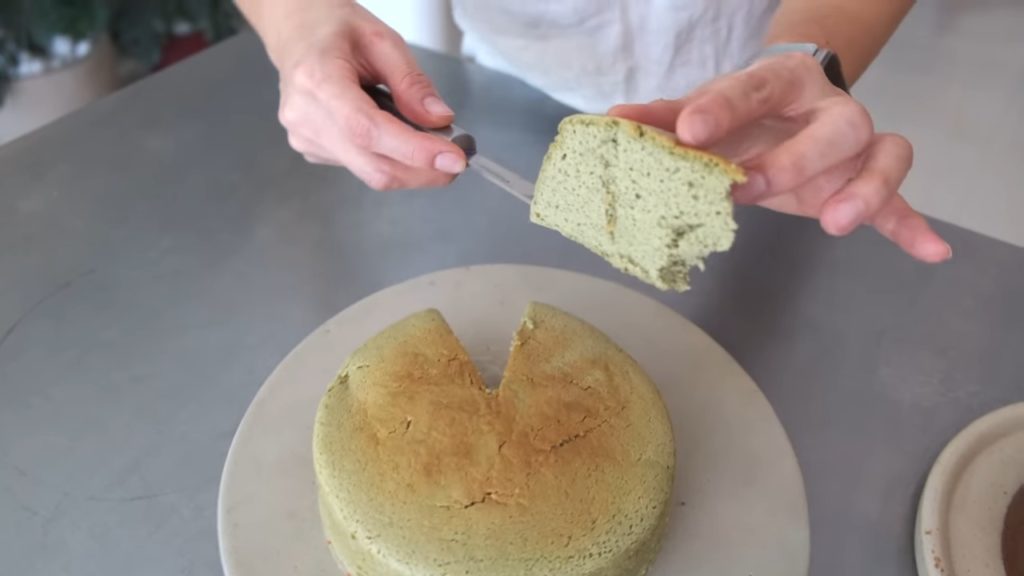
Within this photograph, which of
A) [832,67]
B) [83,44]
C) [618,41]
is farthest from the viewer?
[83,44]

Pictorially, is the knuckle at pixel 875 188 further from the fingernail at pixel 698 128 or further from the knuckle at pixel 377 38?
the knuckle at pixel 377 38

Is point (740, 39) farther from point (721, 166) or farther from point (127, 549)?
point (127, 549)

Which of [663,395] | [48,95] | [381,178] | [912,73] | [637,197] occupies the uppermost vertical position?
[637,197]

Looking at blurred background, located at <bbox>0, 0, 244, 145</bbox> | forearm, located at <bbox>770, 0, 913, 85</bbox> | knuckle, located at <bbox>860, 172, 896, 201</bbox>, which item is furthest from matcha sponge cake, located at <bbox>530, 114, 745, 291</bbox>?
blurred background, located at <bbox>0, 0, 244, 145</bbox>

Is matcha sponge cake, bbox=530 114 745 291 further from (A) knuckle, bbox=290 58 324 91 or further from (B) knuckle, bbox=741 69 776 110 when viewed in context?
(A) knuckle, bbox=290 58 324 91

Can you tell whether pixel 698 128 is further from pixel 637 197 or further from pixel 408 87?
pixel 408 87

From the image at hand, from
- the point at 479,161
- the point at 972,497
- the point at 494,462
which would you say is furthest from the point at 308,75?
the point at 972,497
